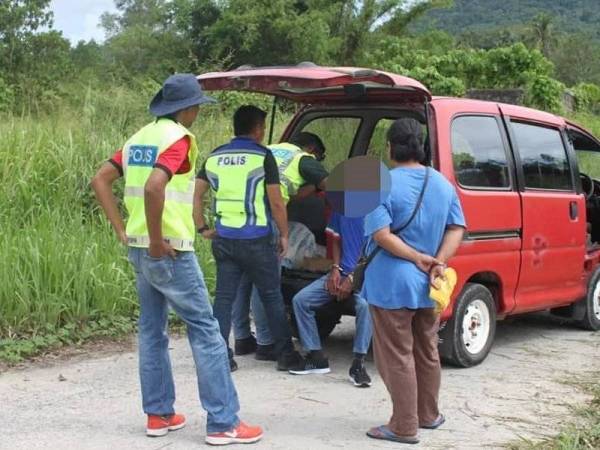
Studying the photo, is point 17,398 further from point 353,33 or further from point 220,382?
point 353,33

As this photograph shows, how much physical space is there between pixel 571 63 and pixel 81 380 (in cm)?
5718

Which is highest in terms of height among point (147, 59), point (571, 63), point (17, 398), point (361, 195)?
point (571, 63)

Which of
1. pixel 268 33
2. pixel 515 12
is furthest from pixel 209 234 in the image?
pixel 515 12

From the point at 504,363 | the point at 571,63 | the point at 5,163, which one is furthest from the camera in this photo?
the point at 571,63

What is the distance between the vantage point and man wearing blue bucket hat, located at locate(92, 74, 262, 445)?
13.2ft

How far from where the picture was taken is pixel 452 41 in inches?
1277

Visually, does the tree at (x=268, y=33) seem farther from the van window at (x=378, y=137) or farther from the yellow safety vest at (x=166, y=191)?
the yellow safety vest at (x=166, y=191)

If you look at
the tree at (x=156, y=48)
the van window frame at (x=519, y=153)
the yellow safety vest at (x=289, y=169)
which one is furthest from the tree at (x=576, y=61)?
the yellow safety vest at (x=289, y=169)

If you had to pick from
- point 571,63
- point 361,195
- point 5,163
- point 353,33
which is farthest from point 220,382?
point 571,63

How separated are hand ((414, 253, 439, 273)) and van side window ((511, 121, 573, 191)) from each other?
2.20 meters

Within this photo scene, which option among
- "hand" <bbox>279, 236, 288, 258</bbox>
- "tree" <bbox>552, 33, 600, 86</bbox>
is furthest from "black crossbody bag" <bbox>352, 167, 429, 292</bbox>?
"tree" <bbox>552, 33, 600, 86</bbox>

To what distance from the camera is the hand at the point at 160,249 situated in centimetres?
398

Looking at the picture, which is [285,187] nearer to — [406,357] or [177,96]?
[177,96]

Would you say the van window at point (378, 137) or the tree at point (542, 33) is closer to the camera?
the van window at point (378, 137)
